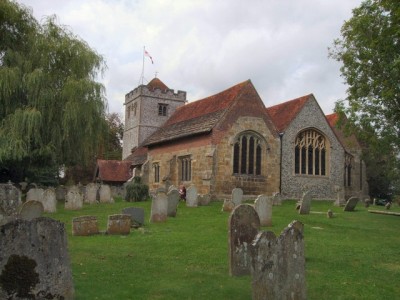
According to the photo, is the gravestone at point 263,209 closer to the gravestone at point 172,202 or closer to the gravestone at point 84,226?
the gravestone at point 172,202

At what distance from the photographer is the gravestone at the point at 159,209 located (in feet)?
49.8

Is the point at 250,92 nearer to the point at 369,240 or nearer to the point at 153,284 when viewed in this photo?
the point at 369,240

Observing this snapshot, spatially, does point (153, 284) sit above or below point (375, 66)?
below

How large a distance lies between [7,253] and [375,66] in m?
17.8

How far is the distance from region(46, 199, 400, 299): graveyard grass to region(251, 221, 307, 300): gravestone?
2.57 feet

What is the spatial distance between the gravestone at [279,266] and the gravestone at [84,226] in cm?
697

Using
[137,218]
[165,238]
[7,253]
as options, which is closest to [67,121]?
[137,218]

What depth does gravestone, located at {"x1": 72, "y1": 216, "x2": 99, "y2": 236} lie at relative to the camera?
1198 centimetres

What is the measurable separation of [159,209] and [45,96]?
11.9 metres

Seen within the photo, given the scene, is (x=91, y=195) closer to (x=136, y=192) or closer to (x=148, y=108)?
(x=136, y=192)

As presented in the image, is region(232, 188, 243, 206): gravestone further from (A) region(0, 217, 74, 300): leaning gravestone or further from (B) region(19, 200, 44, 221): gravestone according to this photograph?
(A) region(0, 217, 74, 300): leaning gravestone

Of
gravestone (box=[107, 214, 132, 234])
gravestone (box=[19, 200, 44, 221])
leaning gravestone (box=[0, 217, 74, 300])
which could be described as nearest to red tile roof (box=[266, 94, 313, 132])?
gravestone (box=[107, 214, 132, 234])

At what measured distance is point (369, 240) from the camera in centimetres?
1248

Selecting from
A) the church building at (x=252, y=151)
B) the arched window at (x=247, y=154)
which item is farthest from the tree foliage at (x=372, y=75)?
the arched window at (x=247, y=154)
